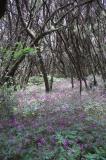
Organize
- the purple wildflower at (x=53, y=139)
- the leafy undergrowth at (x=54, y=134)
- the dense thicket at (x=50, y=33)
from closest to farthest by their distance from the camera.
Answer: the leafy undergrowth at (x=54, y=134) < the purple wildflower at (x=53, y=139) < the dense thicket at (x=50, y=33)

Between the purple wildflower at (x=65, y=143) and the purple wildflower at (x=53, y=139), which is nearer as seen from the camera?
the purple wildflower at (x=65, y=143)

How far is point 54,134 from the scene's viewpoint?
4.86m

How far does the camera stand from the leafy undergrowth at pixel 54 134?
4258 millimetres

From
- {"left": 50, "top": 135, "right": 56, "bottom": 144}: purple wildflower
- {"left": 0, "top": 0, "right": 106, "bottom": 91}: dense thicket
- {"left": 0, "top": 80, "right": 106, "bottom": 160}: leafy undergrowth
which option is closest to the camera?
{"left": 0, "top": 80, "right": 106, "bottom": 160}: leafy undergrowth

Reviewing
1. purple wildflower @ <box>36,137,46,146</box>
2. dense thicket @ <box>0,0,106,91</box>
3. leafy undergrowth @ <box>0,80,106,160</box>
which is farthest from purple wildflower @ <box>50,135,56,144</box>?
dense thicket @ <box>0,0,106,91</box>

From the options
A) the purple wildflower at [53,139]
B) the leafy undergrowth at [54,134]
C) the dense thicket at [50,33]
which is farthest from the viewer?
the dense thicket at [50,33]

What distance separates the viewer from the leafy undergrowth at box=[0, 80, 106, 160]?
4.26 metres

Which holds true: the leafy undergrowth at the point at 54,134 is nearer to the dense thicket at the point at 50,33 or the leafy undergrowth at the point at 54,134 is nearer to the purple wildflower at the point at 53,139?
the purple wildflower at the point at 53,139

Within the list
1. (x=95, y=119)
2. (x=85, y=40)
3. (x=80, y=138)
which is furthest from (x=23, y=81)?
(x=80, y=138)

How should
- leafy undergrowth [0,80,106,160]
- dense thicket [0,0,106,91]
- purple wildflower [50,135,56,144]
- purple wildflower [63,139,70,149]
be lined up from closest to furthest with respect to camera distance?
leafy undergrowth [0,80,106,160] < purple wildflower [63,139,70,149] < purple wildflower [50,135,56,144] < dense thicket [0,0,106,91]

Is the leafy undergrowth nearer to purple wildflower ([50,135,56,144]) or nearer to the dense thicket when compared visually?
purple wildflower ([50,135,56,144])

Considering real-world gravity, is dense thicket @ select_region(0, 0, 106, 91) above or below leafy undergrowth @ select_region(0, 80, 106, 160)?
above

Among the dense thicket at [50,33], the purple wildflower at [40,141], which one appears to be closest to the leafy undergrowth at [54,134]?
the purple wildflower at [40,141]

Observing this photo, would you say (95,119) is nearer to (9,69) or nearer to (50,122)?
(50,122)
